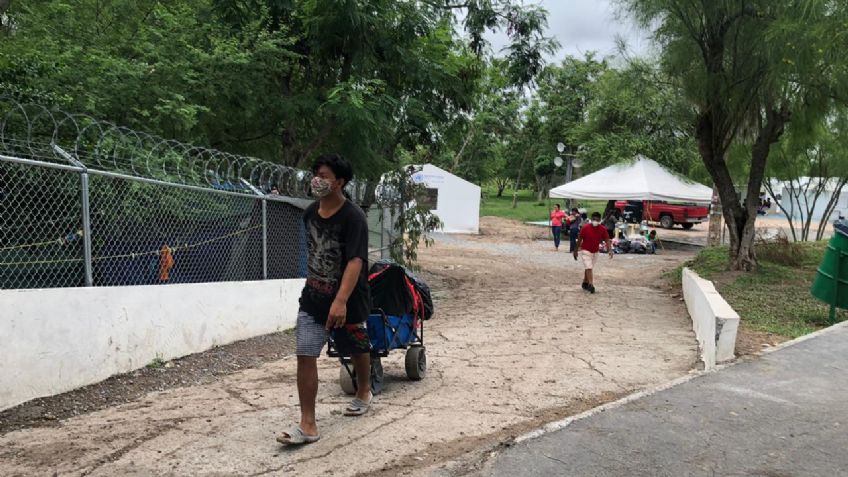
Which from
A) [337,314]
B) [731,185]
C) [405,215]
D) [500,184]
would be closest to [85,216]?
[337,314]

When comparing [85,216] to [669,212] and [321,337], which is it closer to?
[321,337]

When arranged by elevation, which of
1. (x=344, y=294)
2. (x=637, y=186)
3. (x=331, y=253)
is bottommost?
(x=344, y=294)

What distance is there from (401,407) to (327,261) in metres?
1.38

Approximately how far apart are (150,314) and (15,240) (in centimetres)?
119

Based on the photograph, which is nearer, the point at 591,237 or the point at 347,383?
the point at 347,383

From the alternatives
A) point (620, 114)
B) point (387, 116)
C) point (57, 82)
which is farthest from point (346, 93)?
point (620, 114)

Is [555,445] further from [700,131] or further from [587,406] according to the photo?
[700,131]

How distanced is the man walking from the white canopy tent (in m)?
19.8

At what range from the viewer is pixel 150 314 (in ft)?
19.0

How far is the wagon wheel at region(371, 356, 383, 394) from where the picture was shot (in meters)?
5.26

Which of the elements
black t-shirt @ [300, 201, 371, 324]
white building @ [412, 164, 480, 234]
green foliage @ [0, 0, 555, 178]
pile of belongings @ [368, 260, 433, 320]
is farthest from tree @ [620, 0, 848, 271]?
white building @ [412, 164, 480, 234]

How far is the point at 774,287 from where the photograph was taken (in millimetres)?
12258

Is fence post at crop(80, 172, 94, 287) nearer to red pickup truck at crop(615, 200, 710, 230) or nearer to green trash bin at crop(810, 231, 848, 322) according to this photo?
green trash bin at crop(810, 231, 848, 322)

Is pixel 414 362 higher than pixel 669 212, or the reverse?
pixel 669 212
